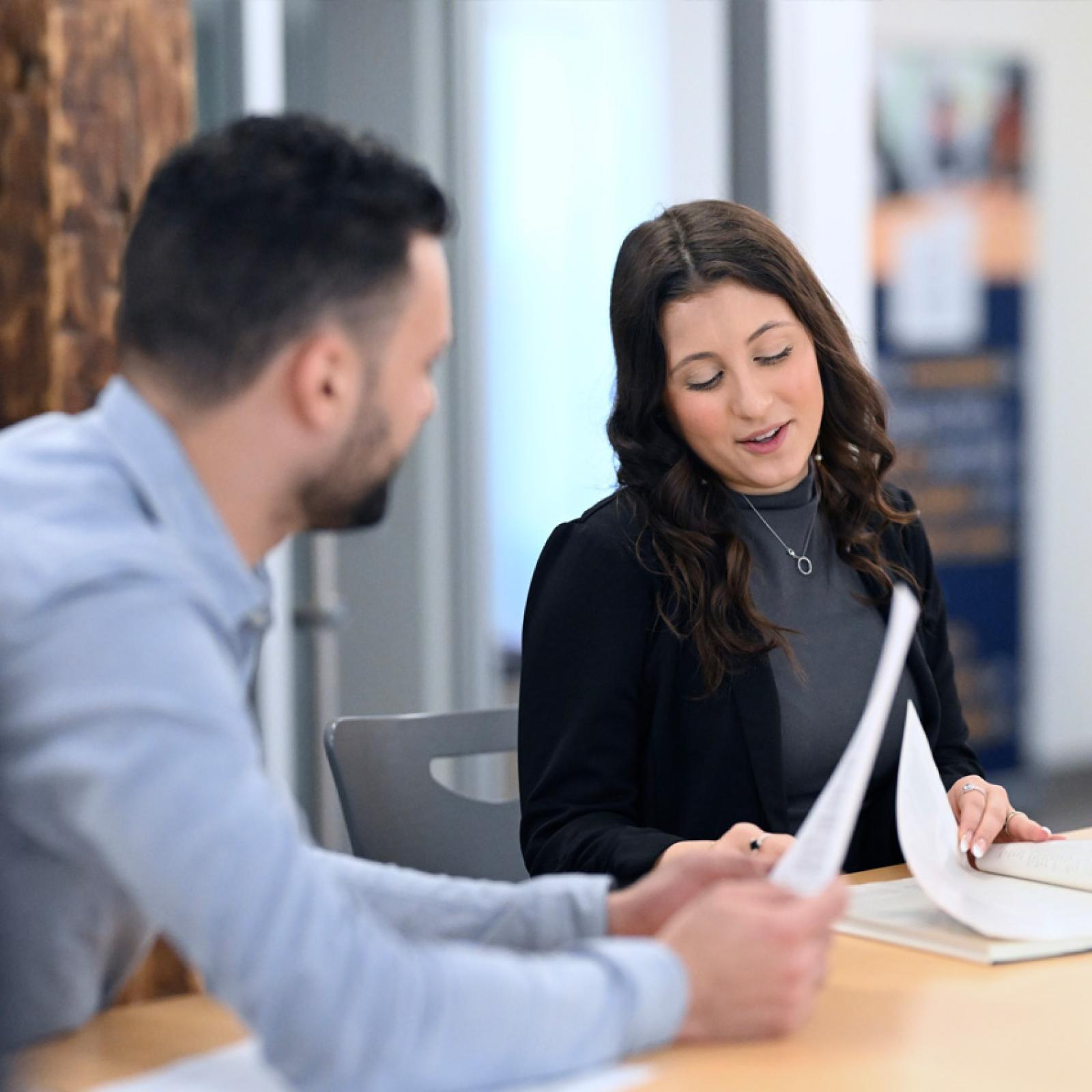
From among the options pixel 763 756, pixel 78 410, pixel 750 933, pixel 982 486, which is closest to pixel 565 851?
pixel 763 756

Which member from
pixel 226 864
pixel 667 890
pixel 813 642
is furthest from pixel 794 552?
pixel 226 864

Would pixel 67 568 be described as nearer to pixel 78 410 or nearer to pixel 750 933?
pixel 750 933

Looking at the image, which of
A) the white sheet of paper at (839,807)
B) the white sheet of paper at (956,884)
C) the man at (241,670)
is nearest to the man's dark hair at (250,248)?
the man at (241,670)

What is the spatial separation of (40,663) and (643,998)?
1.49 ft

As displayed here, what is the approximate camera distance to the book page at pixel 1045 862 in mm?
1664

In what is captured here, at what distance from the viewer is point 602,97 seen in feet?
12.8

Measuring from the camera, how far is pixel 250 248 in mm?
1086

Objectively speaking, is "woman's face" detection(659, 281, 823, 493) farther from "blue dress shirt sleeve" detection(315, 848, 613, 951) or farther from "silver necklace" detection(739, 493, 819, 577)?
"blue dress shirt sleeve" detection(315, 848, 613, 951)

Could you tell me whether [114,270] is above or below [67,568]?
above

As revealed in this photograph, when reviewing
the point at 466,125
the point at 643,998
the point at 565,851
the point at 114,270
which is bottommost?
the point at 565,851

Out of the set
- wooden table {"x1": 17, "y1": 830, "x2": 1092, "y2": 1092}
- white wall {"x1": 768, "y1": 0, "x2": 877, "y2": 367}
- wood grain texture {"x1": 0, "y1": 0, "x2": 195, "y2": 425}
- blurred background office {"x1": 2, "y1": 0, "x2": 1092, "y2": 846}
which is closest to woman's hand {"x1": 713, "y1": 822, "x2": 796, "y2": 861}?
wooden table {"x1": 17, "y1": 830, "x2": 1092, "y2": 1092}

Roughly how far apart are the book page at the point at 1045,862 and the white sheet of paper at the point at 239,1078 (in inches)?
29.4

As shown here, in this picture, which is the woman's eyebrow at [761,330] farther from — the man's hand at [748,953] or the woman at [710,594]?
the man's hand at [748,953]

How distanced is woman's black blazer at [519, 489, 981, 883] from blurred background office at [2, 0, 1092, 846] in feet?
2.07
